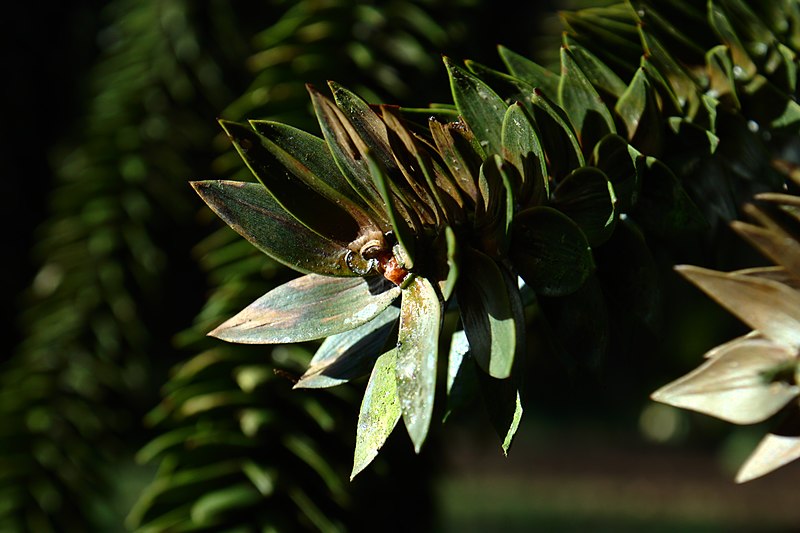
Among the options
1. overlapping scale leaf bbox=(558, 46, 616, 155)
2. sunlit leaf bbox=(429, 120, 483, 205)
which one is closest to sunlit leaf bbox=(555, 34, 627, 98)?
overlapping scale leaf bbox=(558, 46, 616, 155)

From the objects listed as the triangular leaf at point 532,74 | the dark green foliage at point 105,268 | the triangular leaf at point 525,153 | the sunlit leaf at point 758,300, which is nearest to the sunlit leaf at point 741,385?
the sunlit leaf at point 758,300

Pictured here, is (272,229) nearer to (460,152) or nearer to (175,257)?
(460,152)

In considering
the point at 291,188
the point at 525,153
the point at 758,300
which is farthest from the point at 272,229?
the point at 758,300

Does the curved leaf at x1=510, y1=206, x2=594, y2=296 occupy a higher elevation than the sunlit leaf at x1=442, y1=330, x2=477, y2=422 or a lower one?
higher

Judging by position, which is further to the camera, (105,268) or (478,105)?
(105,268)

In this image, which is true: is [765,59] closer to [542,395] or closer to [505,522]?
[505,522]

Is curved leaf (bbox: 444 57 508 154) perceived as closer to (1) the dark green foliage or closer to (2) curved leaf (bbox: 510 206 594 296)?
(2) curved leaf (bbox: 510 206 594 296)

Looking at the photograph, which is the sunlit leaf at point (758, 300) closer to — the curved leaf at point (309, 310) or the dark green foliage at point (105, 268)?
the curved leaf at point (309, 310)

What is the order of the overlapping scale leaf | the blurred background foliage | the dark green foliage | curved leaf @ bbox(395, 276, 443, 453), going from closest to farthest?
curved leaf @ bbox(395, 276, 443, 453)
the overlapping scale leaf
the blurred background foliage
the dark green foliage
